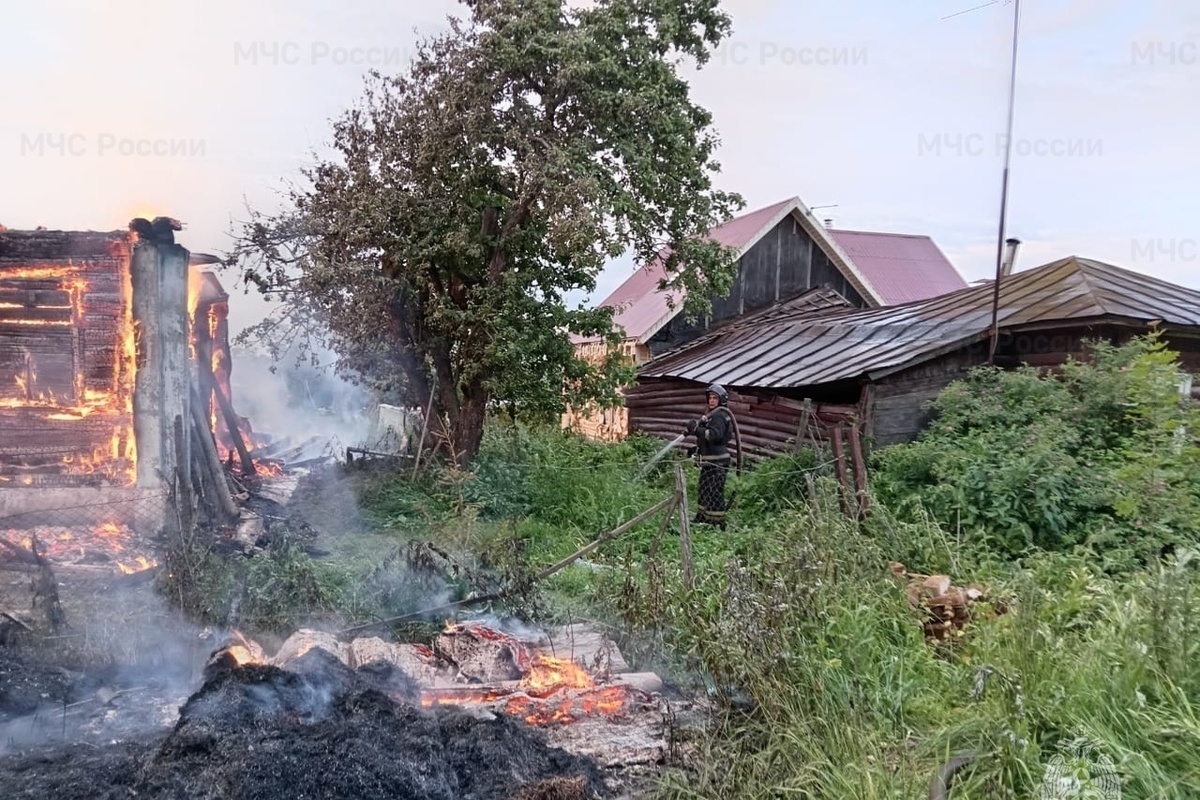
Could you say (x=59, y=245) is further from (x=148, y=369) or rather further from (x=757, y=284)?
(x=757, y=284)

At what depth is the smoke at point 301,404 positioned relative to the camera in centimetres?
1795

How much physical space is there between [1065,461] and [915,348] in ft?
11.3

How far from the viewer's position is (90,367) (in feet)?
26.2

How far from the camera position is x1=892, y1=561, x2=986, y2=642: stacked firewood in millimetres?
4859

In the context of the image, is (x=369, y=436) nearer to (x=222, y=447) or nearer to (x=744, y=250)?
(x=222, y=447)

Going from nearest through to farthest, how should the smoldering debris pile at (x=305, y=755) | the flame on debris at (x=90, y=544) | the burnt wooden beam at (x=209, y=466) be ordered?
1. the smoldering debris pile at (x=305, y=755)
2. the flame on debris at (x=90, y=544)
3. the burnt wooden beam at (x=209, y=466)

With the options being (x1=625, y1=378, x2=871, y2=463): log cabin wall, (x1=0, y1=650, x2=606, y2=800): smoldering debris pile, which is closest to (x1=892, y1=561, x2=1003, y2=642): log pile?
(x1=0, y1=650, x2=606, y2=800): smoldering debris pile

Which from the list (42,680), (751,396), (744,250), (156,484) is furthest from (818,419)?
(42,680)

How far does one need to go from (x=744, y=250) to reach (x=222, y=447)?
37.7 ft

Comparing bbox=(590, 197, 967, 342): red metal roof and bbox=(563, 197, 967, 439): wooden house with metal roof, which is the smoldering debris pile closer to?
bbox=(563, 197, 967, 439): wooden house with metal roof

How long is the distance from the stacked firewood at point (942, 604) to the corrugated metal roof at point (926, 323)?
5.33m

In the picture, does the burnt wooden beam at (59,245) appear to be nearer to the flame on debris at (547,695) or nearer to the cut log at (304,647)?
the cut log at (304,647)

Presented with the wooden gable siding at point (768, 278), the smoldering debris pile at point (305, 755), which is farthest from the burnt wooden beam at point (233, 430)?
the wooden gable siding at point (768, 278)

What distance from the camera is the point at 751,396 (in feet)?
42.1
